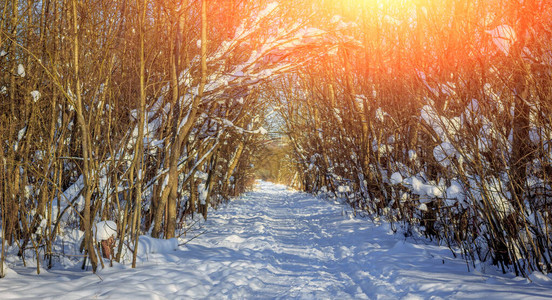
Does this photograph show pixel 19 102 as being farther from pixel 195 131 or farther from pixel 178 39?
pixel 195 131

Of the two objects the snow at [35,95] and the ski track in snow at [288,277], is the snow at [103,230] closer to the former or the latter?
the ski track in snow at [288,277]

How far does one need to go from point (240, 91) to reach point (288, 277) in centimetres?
327

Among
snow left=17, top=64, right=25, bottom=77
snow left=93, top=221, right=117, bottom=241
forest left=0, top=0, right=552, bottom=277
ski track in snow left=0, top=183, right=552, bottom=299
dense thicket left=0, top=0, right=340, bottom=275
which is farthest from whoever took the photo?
snow left=17, top=64, right=25, bottom=77

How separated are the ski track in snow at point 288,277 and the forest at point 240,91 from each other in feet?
1.10

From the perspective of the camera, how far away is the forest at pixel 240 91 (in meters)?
3.30

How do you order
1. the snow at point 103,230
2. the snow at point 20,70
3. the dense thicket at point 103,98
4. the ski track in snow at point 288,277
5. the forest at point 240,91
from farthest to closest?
1. the snow at point 20,70
2. the snow at point 103,230
3. the dense thicket at point 103,98
4. the forest at point 240,91
5. the ski track in snow at point 288,277

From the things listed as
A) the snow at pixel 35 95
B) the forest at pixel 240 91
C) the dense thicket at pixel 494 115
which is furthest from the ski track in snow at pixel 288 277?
the snow at pixel 35 95

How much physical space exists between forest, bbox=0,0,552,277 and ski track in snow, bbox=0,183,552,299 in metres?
0.33

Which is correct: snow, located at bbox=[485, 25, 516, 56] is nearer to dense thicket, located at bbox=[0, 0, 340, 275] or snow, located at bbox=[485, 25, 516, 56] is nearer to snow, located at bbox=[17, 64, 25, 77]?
dense thicket, located at bbox=[0, 0, 340, 275]

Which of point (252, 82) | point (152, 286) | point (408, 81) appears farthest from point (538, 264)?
point (252, 82)

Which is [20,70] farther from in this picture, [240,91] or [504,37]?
[504,37]

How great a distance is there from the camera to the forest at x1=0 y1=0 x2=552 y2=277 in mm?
3299

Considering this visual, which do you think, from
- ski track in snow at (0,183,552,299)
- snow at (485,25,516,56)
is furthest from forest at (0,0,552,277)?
ski track in snow at (0,183,552,299)

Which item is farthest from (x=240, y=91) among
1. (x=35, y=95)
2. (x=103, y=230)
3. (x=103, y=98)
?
(x=103, y=230)
